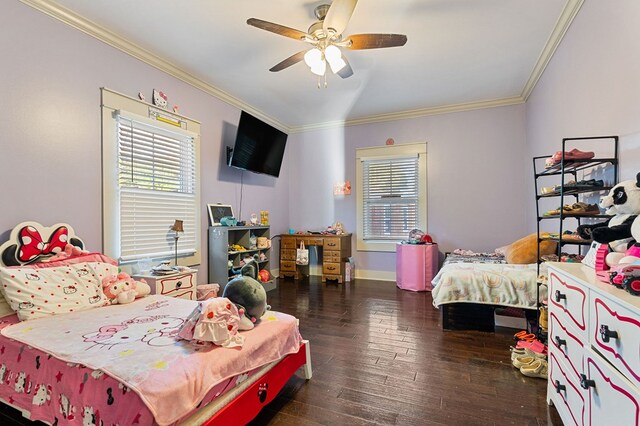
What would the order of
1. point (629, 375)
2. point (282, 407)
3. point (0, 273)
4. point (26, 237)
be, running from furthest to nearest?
point (26, 237) → point (0, 273) → point (282, 407) → point (629, 375)

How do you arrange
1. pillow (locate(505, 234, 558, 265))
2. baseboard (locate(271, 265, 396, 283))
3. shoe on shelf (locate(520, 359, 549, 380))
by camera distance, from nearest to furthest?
shoe on shelf (locate(520, 359, 549, 380)) → pillow (locate(505, 234, 558, 265)) → baseboard (locate(271, 265, 396, 283))

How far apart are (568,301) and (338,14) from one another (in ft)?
7.10

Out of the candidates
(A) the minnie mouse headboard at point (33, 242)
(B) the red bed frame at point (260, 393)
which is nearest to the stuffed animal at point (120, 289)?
(A) the minnie mouse headboard at point (33, 242)

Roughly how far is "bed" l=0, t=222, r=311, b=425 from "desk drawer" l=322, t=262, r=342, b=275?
9.61 ft

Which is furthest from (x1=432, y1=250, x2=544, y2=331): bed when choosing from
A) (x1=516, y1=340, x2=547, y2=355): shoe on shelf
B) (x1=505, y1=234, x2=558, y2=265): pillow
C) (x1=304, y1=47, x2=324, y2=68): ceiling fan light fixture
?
(x1=304, y1=47, x2=324, y2=68): ceiling fan light fixture

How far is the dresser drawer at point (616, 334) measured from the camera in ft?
2.99

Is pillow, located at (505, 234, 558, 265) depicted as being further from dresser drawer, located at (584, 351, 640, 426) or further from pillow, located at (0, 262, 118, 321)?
pillow, located at (0, 262, 118, 321)

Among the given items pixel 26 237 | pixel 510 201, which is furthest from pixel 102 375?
pixel 510 201

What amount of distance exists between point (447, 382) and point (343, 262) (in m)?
3.10

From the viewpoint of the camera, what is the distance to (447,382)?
2.00 meters

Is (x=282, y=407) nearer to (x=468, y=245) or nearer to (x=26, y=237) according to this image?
(x=26, y=237)

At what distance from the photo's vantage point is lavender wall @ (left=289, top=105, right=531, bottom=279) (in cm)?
445

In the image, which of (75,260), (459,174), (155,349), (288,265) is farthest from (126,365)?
(459,174)

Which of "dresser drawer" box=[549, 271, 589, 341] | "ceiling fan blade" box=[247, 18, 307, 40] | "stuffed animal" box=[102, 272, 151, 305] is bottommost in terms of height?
"stuffed animal" box=[102, 272, 151, 305]
